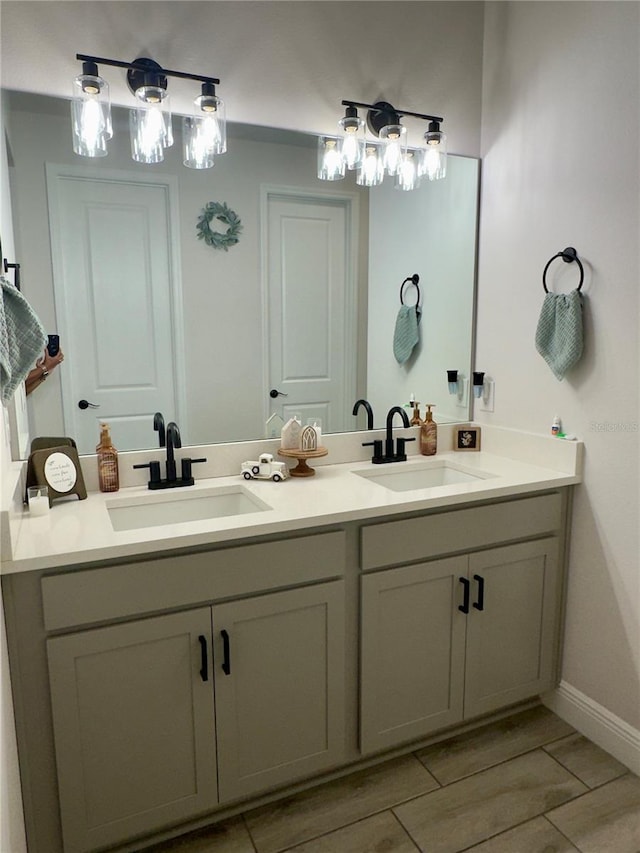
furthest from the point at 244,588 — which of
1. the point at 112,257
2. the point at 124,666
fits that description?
the point at 112,257

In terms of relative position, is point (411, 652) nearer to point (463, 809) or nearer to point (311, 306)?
point (463, 809)

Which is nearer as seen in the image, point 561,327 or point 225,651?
point 225,651

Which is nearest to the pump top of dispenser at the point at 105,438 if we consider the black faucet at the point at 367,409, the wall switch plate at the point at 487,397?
the black faucet at the point at 367,409

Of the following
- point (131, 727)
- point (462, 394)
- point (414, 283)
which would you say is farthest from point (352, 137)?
point (131, 727)

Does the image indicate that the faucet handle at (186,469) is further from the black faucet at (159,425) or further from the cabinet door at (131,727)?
the cabinet door at (131,727)

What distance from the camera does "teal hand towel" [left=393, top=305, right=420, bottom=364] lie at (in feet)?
8.02

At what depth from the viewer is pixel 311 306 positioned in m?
2.27

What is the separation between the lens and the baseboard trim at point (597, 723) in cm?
195

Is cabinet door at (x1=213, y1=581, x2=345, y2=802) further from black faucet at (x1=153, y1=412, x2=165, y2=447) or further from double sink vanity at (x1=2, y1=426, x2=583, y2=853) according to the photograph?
black faucet at (x1=153, y1=412, x2=165, y2=447)

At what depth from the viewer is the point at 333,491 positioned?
6.26ft

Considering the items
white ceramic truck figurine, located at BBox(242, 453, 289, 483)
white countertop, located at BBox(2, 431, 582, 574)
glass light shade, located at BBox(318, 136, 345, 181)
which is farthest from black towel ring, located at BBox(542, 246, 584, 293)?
white ceramic truck figurine, located at BBox(242, 453, 289, 483)

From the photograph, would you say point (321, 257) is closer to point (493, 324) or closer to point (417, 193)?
point (417, 193)

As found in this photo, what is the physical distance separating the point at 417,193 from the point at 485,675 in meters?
1.88

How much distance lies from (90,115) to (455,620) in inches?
76.3
